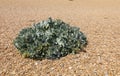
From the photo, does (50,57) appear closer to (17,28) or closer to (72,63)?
(72,63)

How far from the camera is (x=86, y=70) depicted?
17.6 feet

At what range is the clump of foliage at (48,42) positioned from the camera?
5770 millimetres

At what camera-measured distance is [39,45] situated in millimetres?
5770

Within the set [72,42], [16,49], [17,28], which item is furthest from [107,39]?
[17,28]

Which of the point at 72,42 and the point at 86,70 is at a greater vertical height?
the point at 72,42

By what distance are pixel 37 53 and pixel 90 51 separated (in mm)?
1369

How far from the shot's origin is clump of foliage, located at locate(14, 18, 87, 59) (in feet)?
18.9

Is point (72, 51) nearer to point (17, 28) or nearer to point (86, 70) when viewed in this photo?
point (86, 70)

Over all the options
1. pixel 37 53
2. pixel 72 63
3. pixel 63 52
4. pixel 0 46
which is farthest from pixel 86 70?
pixel 0 46

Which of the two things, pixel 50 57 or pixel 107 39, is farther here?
pixel 107 39

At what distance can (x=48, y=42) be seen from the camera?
5.89 meters

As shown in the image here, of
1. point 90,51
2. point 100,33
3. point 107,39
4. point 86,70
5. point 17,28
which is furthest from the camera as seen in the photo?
point 17,28

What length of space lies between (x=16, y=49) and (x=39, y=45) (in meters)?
0.89

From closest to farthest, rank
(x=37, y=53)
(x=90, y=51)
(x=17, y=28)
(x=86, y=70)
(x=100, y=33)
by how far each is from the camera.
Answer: (x=86, y=70) < (x=37, y=53) < (x=90, y=51) < (x=100, y=33) < (x=17, y=28)
